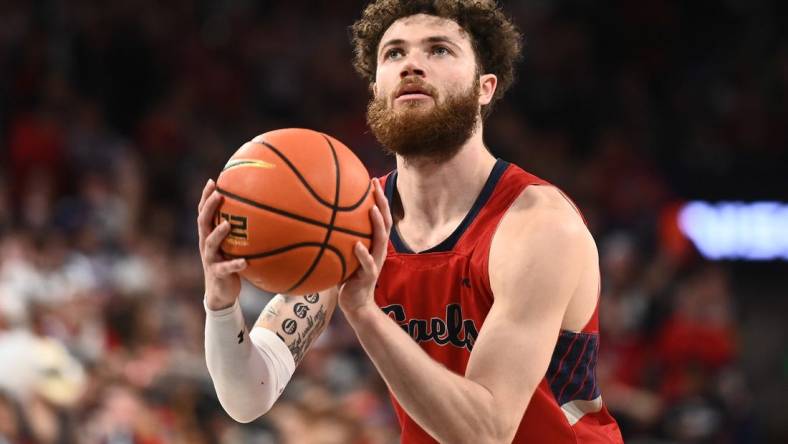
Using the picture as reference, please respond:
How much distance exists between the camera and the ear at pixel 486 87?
4.27 m

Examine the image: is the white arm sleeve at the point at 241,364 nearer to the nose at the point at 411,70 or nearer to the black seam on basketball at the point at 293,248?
the black seam on basketball at the point at 293,248

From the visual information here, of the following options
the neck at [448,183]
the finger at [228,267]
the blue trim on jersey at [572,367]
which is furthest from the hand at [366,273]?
the blue trim on jersey at [572,367]

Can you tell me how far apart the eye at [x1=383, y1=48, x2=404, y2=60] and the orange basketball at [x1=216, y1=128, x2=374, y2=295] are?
2.48 feet

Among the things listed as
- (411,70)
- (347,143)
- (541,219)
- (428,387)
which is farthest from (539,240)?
(347,143)

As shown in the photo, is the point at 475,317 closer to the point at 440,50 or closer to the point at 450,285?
the point at 450,285

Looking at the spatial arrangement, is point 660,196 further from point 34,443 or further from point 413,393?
point 413,393

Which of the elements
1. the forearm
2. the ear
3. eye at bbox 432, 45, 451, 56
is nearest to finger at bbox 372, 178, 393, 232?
the forearm

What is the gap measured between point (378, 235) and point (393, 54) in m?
0.95

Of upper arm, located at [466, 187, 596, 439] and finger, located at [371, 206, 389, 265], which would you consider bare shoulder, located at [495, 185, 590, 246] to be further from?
finger, located at [371, 206, 389, 265]

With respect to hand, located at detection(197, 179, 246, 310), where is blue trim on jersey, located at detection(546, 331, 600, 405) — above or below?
below

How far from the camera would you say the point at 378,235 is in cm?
346

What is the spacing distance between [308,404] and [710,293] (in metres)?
3.75

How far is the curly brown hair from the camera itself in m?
4.27

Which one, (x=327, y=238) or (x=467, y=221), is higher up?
(x=467, y=221)
